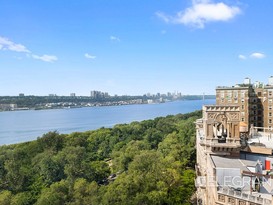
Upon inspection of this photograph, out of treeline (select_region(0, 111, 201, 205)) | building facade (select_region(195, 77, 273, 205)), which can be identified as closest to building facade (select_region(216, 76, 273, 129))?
treeline (select_region(0, 111, 201, 205))

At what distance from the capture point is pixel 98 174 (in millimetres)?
49312

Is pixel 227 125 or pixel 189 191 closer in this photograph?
pixel 227 125

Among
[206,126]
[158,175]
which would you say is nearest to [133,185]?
[158,175]

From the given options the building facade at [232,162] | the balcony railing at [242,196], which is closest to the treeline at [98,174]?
the building facade at [232,162]

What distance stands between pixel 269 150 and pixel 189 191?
16366mm

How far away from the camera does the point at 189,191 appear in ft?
114

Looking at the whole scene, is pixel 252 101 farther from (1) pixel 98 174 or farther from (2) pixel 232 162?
(2) pixel 232 162

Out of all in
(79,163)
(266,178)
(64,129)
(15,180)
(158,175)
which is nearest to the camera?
(266,178)

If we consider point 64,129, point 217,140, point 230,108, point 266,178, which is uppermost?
point 230,108

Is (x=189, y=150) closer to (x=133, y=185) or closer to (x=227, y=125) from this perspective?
(x=133, y=185)

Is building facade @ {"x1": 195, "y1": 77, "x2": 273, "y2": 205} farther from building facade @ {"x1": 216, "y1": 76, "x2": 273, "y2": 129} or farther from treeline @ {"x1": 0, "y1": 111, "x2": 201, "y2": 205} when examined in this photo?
building facade @ {"x1": 216, "y1": 76, "x2": 273, "y2": 129}

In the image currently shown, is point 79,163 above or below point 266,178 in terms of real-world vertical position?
below

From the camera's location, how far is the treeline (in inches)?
1268

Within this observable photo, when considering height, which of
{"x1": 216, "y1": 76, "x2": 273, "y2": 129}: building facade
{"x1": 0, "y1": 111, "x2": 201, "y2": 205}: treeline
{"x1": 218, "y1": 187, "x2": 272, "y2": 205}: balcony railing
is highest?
{"x1": 216, "y1": 76, "x2": 273, "y2": 129}: building facade
